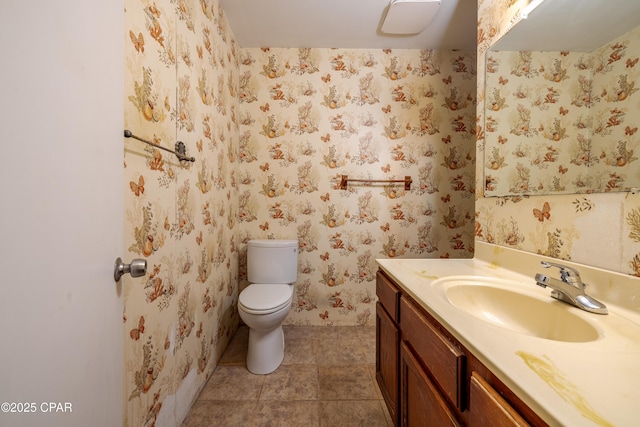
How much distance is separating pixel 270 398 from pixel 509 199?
1.60 metres

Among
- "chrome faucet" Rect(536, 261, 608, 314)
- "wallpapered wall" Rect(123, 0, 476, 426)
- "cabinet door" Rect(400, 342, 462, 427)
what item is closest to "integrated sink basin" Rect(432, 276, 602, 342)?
"chrome faucet" Rect(536, 261, 608, 314)

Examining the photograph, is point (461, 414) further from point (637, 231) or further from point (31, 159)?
point (31, 159)

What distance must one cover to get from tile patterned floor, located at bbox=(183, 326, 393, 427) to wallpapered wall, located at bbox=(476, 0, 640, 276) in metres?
1.11

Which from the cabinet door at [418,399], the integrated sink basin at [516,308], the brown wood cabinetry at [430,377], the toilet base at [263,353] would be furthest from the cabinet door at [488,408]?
the toilet base at [263,353]

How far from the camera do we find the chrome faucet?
0.65 metres

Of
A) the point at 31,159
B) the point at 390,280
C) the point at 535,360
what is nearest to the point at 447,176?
the point at 390,280

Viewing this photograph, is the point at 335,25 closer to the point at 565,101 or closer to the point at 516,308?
the point at 565,101

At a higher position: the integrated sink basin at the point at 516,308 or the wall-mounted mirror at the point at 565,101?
the wall-mounted mirror at the point at 565,101

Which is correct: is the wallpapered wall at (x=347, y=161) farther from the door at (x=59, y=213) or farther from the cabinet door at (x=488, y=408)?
the cabinet door at (x=488, y=408)

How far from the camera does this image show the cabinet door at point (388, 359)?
0.99m

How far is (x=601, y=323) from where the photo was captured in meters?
0.60

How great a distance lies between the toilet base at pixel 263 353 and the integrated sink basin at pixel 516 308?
3.85 ft

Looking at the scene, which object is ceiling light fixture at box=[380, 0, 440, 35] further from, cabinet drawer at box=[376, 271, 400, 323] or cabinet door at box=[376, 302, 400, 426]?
cabinet door at box=[376, 302, 400, 426]

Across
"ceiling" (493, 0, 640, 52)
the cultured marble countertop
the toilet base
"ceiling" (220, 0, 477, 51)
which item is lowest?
the toilet base
